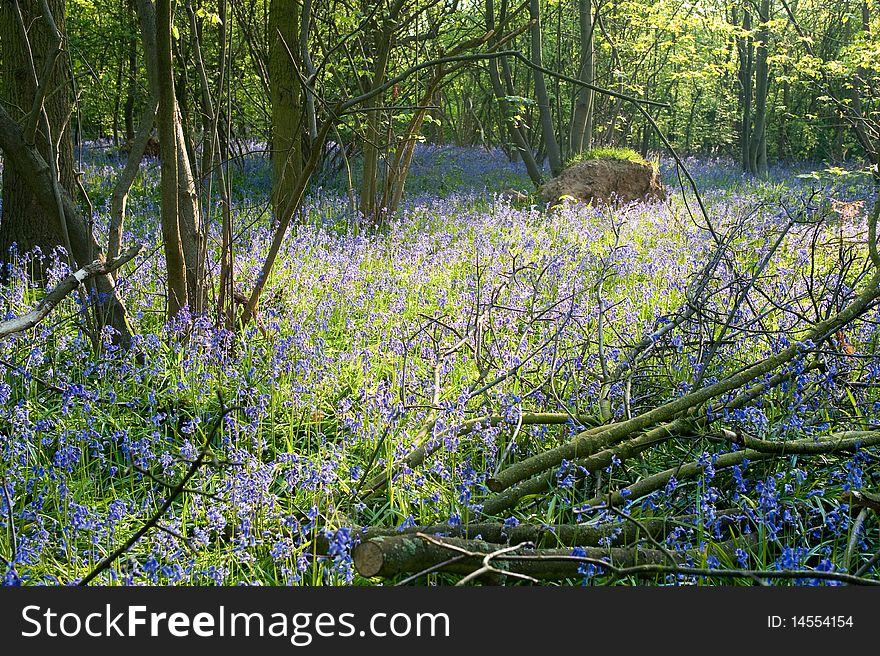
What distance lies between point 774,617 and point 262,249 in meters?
5.75

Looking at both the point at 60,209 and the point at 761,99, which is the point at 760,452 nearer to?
the point at 60,209

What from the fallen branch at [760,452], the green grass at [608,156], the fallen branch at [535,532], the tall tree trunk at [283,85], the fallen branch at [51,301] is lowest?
the fallen branch at [535,532]

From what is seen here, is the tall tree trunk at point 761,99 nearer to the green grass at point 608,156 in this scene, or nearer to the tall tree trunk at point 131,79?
the green grass at point 608,156

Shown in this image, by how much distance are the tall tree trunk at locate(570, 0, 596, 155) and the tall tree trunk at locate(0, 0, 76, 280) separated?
8224 millimetres

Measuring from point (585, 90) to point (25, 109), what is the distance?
30.2 feet

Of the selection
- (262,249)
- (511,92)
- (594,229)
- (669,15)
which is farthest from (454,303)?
(669,15)

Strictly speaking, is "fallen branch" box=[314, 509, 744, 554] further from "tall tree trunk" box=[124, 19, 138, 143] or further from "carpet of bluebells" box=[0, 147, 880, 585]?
"tall tree trunk" box=[124, 19, 138, 143]

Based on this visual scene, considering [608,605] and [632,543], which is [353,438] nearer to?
[632,543]

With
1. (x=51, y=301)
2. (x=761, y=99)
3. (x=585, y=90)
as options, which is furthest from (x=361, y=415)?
(x=761, y=99)

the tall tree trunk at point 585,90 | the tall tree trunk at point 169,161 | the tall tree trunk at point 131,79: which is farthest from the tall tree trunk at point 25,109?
the tall tree trunk at point 585,90

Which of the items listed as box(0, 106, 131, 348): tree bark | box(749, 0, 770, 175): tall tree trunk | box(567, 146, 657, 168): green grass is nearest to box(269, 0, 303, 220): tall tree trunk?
box(0, 106, 131, 348): tree bark

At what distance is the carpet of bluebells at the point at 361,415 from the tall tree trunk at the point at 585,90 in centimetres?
676

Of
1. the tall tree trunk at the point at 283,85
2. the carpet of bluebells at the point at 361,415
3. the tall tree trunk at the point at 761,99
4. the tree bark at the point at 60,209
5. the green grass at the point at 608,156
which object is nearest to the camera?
the carpet of bluebells at the point at 361,415

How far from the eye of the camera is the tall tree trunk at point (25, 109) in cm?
543
